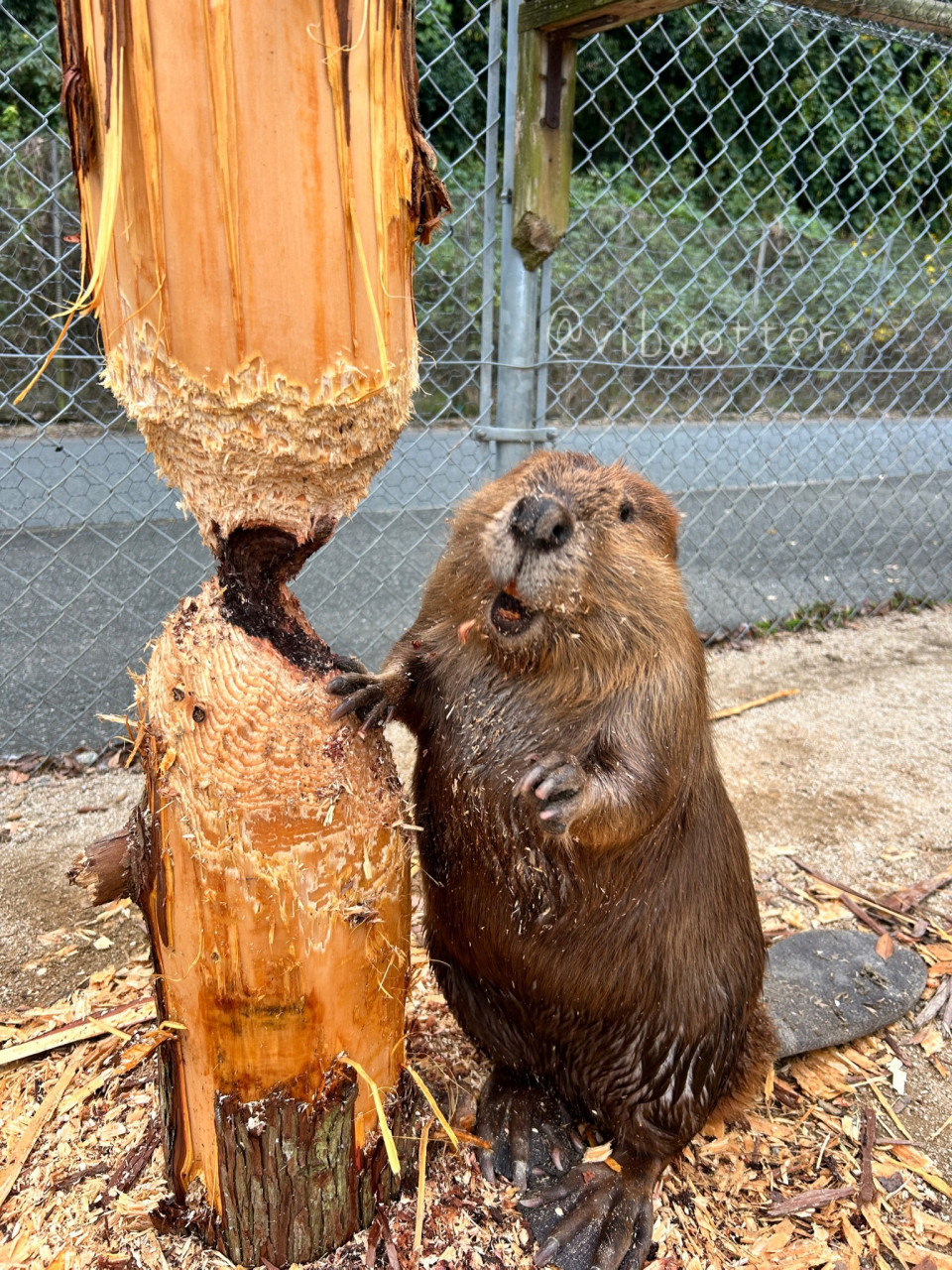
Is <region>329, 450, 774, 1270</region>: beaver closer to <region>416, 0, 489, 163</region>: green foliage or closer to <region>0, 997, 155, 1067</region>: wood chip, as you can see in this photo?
<region>0, 997, 155, 1067</region>: wood chip

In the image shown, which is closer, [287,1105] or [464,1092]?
[287,1105]

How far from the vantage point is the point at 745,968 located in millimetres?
1745

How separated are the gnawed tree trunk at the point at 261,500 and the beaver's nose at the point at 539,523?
0.73 feet

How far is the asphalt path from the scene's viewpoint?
12.0 feet

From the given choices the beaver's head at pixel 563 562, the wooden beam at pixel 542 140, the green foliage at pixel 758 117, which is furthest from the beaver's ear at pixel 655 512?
the green foliage at pixel 758 117

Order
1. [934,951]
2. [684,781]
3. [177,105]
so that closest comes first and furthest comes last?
[177,105], [684,781], [934,951]

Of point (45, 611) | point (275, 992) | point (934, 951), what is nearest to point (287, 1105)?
point (275, 992)

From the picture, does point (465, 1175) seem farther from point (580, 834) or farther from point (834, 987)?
point (834, 987)

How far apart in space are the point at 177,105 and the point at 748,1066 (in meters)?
1.85

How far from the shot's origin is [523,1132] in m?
1.76

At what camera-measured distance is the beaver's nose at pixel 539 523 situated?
1351mm

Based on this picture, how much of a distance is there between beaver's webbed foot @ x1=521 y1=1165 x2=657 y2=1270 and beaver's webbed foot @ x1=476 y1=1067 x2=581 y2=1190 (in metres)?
0.05

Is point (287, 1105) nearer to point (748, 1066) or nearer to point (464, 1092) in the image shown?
point (464, 1092)

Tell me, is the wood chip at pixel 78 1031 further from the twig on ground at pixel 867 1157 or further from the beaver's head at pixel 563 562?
the twig on ground at pixel 867 1157
